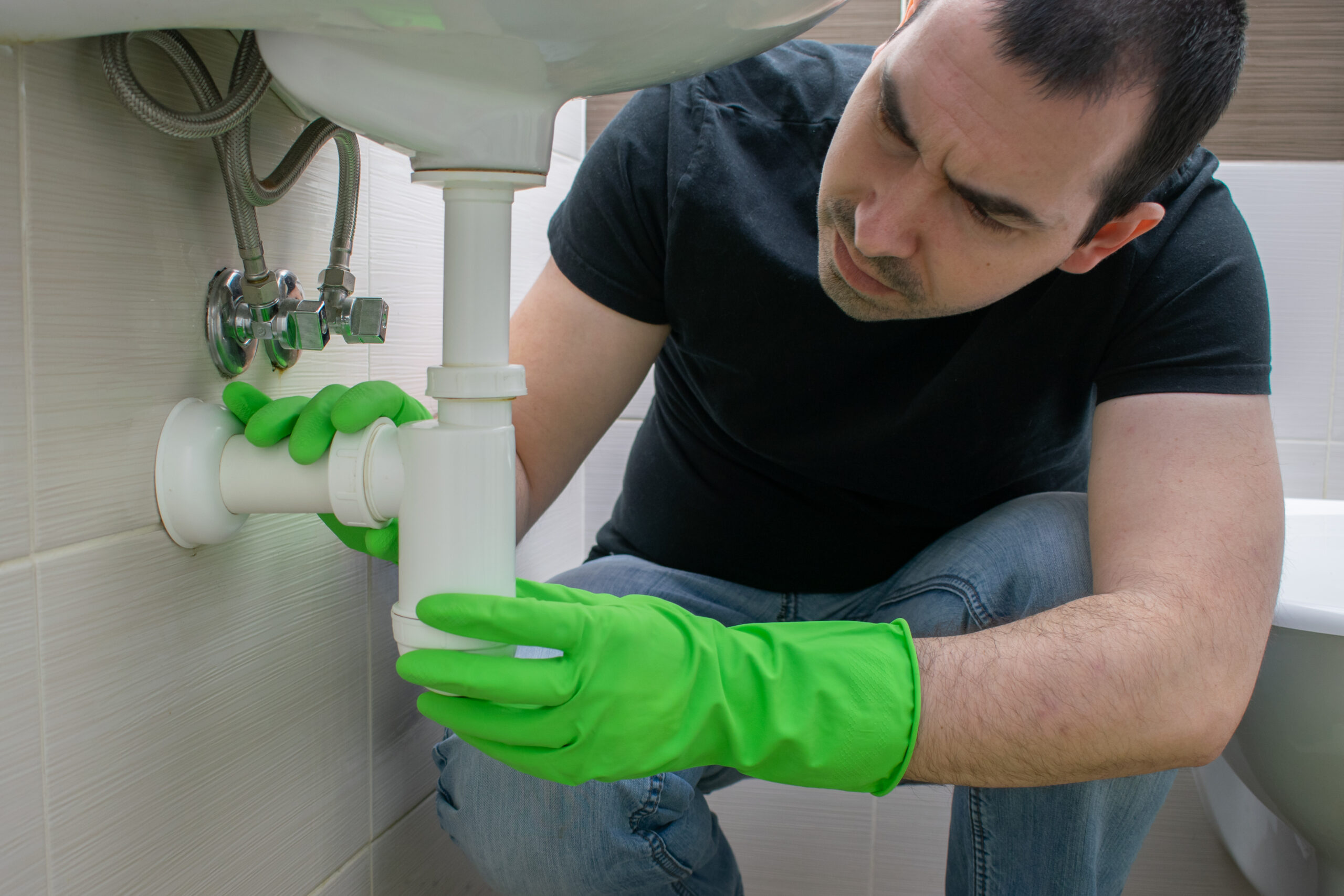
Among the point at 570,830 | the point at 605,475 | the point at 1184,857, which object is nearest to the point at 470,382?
the point at 570,830

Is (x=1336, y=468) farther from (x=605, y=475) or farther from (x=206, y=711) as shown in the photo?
(x=206, y=711)

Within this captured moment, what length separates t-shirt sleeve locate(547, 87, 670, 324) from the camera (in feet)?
2.70

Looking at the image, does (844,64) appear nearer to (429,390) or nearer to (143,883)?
(429,390)

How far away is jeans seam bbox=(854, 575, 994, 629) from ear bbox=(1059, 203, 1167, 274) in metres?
0.25

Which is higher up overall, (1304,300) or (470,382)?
(1304,300)

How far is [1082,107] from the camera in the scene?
22.2 inches

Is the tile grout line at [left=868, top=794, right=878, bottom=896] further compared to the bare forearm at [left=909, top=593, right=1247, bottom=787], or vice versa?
the tile grout line at [left=868, top=794, right=878, bottom=896]

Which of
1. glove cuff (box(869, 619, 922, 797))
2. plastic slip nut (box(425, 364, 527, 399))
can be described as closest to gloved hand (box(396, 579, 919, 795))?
glove cuff (box(869, 619, 922, 797))

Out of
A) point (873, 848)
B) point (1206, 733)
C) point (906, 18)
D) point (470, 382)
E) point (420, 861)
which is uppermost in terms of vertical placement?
point (906, 18)

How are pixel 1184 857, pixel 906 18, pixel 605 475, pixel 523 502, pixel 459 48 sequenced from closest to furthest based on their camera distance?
pixel 459 48, pixel 906 18, pixel 523 502, pixel 1184 857, pixel 605 475

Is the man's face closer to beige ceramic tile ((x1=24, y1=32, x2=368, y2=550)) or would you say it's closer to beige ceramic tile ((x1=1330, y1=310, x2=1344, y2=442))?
beige ceramic tile ((x1=24, y1=32, x2=368, y2=550))

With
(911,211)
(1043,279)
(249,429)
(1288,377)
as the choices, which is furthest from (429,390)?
(1288,377)

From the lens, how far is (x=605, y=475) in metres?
1.40

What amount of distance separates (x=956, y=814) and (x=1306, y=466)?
0.86 meters
